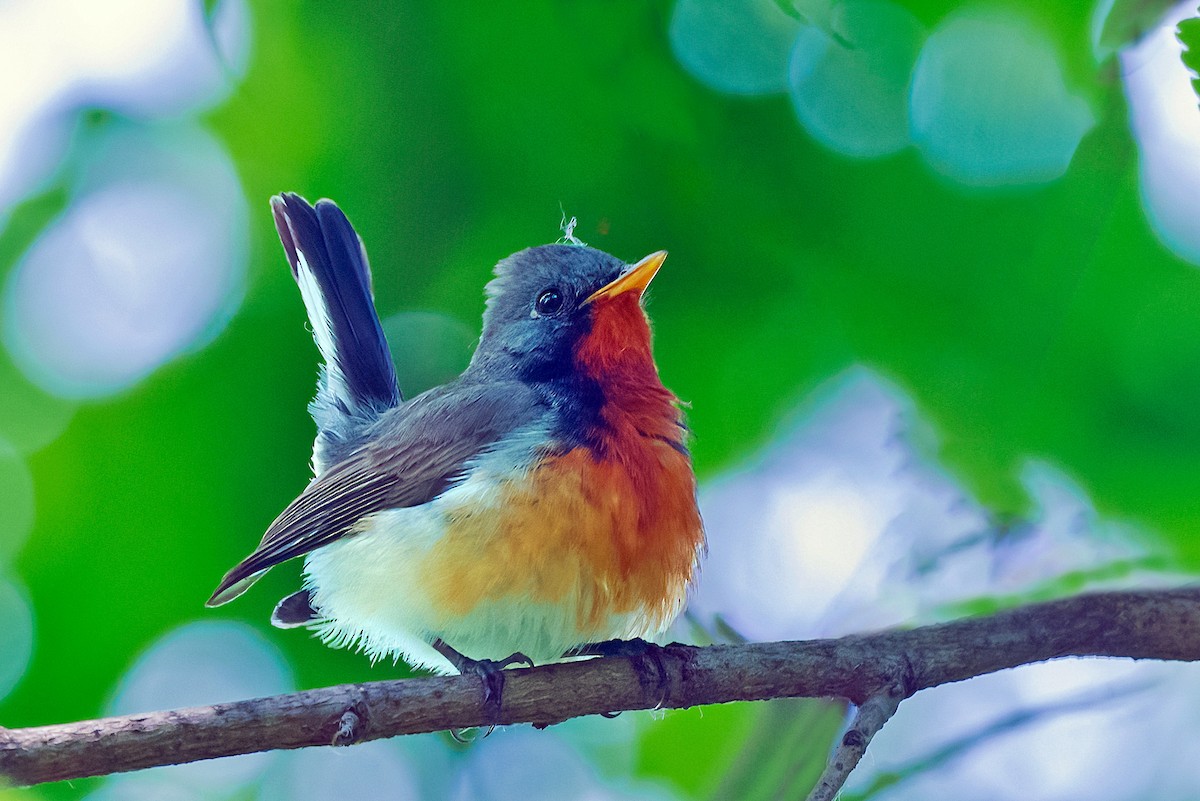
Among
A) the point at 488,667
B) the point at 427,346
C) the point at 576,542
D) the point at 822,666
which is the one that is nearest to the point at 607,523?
the point at 576,542

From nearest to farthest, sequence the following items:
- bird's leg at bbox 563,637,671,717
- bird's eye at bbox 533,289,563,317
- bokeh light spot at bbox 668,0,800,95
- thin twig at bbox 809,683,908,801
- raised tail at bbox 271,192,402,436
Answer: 1. thin twig at bbox 809,683,908,801
2. bird's leg at bbox 563,637,671,717
3. bokeh light spot at bbox 668,0,800,95
4. raised tail at bbox 271,192,402,436
5. bird's eye at bbox 533,289,563,317

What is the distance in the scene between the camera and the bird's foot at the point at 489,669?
2.08 metres

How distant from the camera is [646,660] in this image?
2240mm

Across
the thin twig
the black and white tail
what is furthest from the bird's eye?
the thin twig

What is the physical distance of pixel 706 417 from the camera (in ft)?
8.00

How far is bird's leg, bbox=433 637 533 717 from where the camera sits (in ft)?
6.84

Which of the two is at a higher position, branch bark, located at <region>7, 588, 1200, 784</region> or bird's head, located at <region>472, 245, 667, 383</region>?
bird's head, located at <region>472, 245, 667, 383</region>

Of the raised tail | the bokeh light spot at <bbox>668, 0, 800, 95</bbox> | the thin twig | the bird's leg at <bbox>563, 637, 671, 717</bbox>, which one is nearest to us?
the thin twig

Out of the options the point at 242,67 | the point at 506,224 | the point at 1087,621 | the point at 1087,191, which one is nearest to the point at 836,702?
the point at 1087,621

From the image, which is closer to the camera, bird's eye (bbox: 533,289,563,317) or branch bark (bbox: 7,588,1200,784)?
branch bark (bbox: 7,588,1200,784)

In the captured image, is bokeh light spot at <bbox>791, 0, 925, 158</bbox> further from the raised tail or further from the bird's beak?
the raised tail

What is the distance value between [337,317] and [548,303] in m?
0.57

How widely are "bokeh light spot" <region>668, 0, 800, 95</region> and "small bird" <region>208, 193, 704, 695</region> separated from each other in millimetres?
506

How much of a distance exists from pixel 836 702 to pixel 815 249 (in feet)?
3.17
